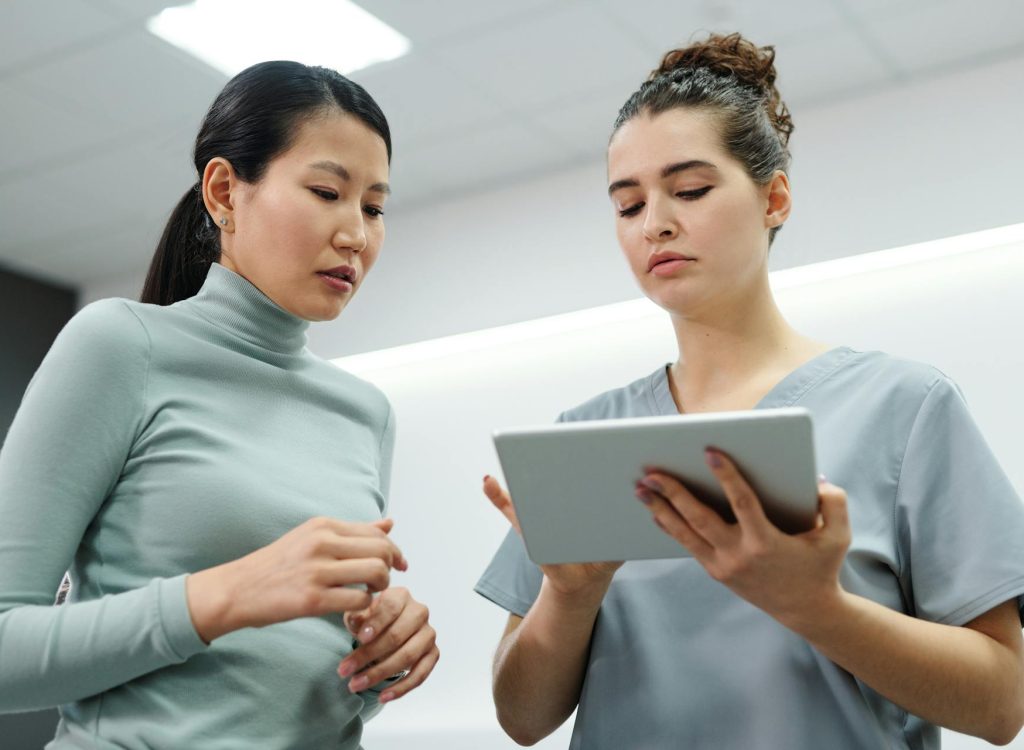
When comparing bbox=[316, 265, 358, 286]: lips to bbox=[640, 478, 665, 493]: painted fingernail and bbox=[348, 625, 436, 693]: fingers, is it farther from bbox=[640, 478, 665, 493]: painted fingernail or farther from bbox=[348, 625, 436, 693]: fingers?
bbox=[640, 478, 665, 493]: painted fingernail

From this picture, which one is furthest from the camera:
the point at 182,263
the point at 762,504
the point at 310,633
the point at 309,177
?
the point at 182,263

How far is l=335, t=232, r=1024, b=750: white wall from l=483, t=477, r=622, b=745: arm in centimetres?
254

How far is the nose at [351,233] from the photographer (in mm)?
1355

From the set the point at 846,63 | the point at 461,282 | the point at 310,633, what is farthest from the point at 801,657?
the point at 461,282

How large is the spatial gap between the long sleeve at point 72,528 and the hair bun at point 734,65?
785 mm

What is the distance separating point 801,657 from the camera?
1194mm

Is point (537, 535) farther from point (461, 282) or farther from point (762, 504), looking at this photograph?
point (461, 282)

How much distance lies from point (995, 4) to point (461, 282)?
2.18m

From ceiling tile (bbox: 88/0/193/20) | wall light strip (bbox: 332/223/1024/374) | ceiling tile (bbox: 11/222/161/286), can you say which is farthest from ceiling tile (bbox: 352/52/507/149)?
ceiling tile (bbox: 11/222/161/286)

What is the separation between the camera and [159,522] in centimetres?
117

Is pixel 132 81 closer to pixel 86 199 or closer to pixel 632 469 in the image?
pixel 86 199

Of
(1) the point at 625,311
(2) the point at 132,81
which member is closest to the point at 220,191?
(2) the point at 132,81

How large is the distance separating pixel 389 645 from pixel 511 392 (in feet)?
10.8

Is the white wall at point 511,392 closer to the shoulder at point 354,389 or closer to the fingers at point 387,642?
the shoulder at point 354,389
